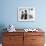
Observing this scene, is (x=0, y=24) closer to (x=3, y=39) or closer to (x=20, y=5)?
(x=3, y=39)

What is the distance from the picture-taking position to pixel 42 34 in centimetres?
359

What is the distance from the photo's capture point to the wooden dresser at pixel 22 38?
3.57 meters

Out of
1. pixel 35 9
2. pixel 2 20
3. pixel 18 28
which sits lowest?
pixel 18 28

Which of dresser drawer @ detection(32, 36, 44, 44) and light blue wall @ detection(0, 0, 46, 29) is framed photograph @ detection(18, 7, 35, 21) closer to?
light blue wall @ detection(0, 0, 46, 29)

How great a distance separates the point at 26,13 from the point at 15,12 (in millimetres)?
354

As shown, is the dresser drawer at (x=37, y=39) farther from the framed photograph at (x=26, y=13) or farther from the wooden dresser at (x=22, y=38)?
the framed photograph at (x=26, y=13)

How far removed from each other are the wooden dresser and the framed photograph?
63 cm

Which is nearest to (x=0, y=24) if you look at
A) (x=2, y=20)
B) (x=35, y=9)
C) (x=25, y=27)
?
(x=2, y=20)

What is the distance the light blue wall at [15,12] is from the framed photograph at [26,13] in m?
0.13

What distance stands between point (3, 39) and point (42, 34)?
1.13 metres

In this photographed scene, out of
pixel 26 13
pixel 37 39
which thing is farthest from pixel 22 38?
pixel 26 13

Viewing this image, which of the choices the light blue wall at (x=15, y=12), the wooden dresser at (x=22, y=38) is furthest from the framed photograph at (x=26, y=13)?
the wooden dresser at (x=22, y=38)

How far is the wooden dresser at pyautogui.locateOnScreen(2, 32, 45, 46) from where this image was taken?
357 centimetres

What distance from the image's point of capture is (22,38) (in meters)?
3.58
